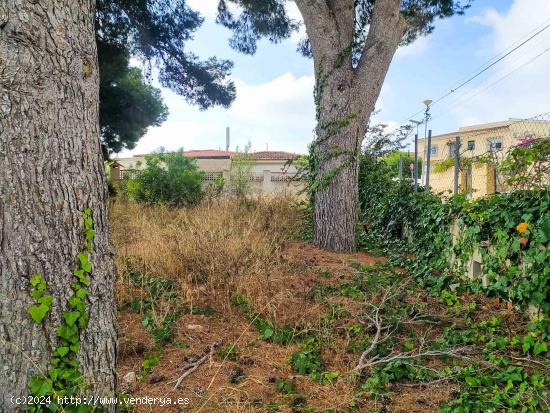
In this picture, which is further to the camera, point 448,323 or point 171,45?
point 171,45

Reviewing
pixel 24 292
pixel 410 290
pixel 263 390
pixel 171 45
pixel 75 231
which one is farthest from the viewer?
pixel 171 45

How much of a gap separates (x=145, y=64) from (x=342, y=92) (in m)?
5.11

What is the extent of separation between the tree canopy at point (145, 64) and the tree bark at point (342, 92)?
3.46 metres

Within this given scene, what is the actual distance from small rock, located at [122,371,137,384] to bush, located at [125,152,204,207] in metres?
7.25

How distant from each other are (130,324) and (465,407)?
2361 mm

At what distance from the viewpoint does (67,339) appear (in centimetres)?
156

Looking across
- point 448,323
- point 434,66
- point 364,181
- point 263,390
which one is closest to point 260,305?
point 263,390

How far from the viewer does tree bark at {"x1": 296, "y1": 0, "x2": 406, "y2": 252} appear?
5.63m

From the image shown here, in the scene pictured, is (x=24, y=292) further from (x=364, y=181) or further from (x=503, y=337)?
(x=364, y=181)

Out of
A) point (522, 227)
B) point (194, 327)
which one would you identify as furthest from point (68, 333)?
point (522, 227)

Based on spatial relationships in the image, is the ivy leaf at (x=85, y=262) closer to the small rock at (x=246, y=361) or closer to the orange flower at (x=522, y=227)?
the small rock at (x=246, y=361)

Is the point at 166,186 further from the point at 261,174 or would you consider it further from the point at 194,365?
the point at 194,365

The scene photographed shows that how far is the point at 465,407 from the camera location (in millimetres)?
1980

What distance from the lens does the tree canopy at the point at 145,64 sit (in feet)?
24.7
